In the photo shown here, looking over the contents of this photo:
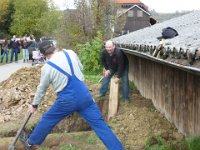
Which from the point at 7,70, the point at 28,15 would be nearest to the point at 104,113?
the point at 7,70

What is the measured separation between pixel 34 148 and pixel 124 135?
6.20 feet

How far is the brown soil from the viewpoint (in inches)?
339

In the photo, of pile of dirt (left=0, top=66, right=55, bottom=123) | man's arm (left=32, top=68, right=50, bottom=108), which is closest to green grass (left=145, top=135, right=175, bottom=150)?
man's arm (left=32, top=68, right=50, bottom=108)

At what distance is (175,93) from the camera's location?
29.0 feet

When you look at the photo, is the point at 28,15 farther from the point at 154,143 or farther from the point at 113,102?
the point at 154,143

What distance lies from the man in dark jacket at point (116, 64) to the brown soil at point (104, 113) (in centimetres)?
46

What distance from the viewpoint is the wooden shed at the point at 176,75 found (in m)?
5.19

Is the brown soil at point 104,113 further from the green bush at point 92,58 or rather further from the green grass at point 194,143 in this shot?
the green bush at point 92,58

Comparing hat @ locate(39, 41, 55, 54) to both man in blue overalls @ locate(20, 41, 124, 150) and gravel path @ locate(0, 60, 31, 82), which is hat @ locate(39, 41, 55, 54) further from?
gravel path @ locate(0, 60, 31, 82)

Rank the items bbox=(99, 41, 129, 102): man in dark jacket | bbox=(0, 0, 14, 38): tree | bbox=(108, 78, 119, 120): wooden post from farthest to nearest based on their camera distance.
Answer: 1. bbox=(0, 0, 14, 38): tree
2. bbox=(99, 41, 129, 102): man in dark jacket
3. bbox=(108, 78, 119, 120): wooden post

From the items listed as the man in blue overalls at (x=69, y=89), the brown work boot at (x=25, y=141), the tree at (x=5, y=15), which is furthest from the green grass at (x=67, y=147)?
the tree at (x=5, y=15)

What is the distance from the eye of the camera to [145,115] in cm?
976

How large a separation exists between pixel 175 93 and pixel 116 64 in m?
2.66

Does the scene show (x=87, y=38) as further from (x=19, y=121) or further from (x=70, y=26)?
(x=19, y=121)
